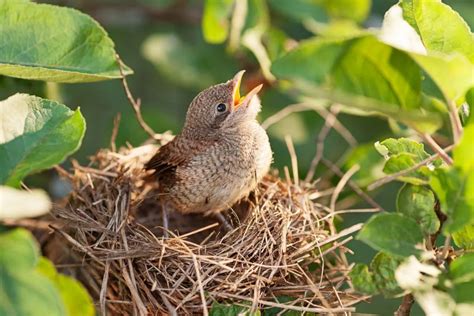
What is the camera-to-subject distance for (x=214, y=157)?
237 centimetres

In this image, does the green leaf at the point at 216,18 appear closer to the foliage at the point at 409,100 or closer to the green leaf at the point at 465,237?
the foliage at the point at 409,100

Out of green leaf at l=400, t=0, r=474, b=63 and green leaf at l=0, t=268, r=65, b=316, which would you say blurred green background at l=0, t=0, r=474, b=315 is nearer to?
green leaf at l=400, t=0, r=474, b=63

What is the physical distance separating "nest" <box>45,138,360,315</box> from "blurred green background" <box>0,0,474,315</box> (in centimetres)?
41

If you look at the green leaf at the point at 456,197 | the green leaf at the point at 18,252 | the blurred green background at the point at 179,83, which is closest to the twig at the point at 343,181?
the blurred green background at the point at 179,83

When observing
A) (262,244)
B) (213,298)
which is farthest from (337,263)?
(213,298)

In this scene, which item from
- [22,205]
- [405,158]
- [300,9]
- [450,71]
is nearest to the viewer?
[22,205]

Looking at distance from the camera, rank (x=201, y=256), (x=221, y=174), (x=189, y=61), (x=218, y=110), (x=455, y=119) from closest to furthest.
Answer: (x=455, y=119) < (x=201, y=256) < (x=221, y=174) < (x=218, y=110) < (x=189, y=61)

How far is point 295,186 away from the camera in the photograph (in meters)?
2.42

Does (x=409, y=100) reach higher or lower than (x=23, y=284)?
higher

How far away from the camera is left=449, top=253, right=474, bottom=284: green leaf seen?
143cm

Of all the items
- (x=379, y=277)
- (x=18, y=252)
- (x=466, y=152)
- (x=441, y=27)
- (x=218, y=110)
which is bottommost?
(x=218, y=110)

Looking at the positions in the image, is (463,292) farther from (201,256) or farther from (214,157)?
(214,157)

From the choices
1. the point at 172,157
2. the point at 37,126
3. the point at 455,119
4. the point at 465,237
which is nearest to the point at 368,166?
the point at 172,157

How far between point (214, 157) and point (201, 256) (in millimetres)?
394
